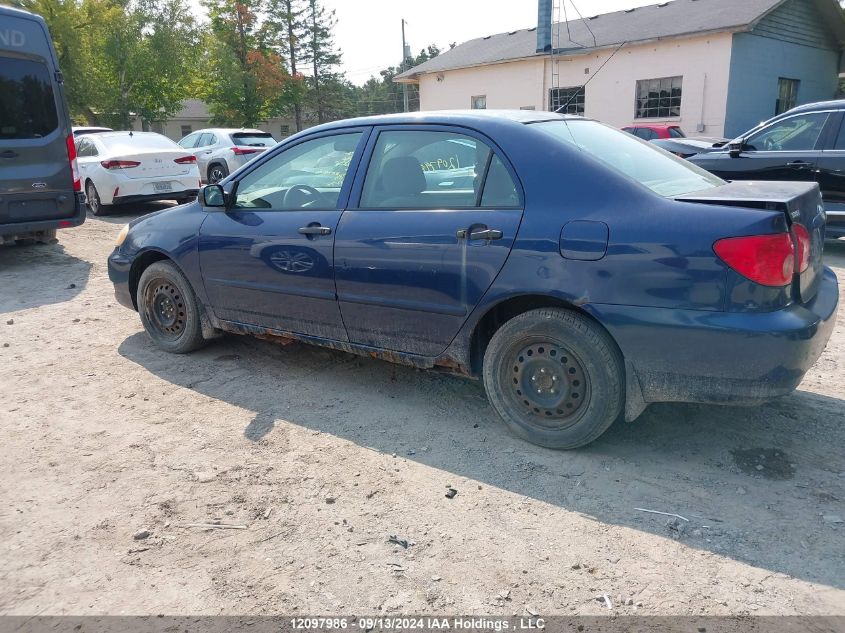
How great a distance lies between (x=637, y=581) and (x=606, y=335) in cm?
116

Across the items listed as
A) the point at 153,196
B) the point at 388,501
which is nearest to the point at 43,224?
the point at 153,196

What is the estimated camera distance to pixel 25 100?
7.77m

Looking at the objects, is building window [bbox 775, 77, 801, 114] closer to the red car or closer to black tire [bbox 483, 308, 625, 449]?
the red car

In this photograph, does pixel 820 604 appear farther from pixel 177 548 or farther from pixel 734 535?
pixel 177 548

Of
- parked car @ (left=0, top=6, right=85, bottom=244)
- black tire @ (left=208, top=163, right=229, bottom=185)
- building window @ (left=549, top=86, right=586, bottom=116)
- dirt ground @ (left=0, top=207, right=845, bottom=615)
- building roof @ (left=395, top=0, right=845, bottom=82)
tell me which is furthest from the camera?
building window @ (left=549, top=86, right=586, bottom=116)

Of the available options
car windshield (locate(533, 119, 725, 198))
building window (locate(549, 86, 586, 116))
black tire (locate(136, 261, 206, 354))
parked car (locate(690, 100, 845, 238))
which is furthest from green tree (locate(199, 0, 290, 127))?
car windshield (locate(533, 119, 725, 198))

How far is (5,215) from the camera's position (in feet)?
25.1

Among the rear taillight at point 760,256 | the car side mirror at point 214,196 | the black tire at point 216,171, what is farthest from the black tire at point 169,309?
the black tire at point 216,171

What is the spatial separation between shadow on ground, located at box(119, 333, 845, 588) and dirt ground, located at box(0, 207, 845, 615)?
1cm

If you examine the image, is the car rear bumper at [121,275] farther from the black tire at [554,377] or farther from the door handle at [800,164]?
the door handle at [800,164]

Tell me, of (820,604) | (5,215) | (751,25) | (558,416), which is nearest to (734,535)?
(820,604)

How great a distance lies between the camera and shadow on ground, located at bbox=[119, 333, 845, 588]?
2820mm

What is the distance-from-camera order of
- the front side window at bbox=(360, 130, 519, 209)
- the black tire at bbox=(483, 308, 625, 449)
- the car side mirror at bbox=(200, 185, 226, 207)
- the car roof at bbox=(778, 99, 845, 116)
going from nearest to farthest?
the black tire at bbox=(483, 308, 625, 449)
the front side window at bbox=(360, 130, 519, 209)
the car side mirror at bbox=(200, 185, 226, 207)
the car roof at bbox=(778, 99, 845, 116)

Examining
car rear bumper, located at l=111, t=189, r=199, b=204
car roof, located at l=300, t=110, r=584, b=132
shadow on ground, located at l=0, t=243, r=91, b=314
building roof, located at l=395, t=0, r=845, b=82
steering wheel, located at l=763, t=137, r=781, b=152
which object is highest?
building roof, located at l=395, t=0, r=845, b=82
